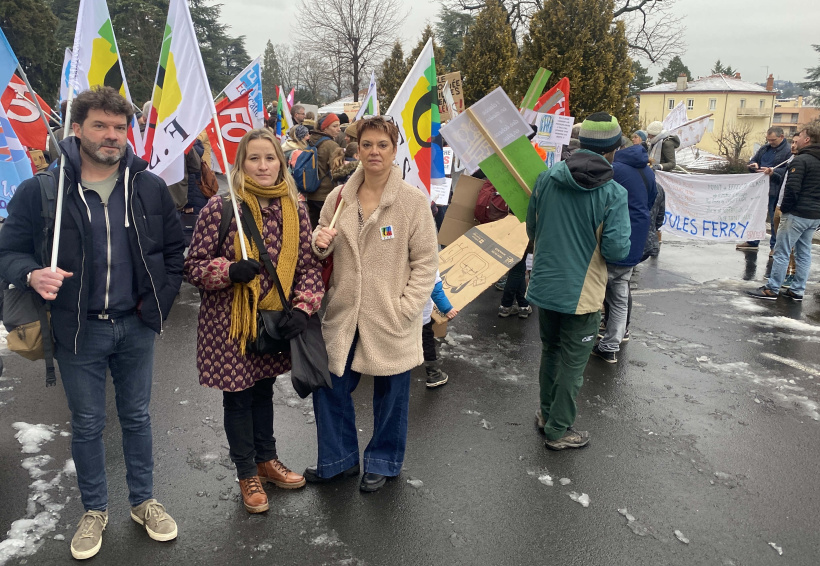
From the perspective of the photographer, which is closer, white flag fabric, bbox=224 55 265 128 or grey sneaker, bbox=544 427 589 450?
grey sneaker, bbox=544 427 589 450

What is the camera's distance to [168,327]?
602 centimetres

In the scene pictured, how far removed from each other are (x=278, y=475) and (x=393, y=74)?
2467 centimetres

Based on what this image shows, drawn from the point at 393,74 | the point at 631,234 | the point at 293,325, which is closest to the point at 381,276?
the point at 293,325

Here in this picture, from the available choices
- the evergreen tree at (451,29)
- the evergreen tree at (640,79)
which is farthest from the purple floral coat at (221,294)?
the evergreen tree at (640,79)

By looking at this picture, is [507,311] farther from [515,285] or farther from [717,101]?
[717,101]

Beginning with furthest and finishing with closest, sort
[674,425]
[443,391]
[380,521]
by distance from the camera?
[443,391] → [674,425] → [380,521]

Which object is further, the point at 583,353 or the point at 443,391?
the point at 443,391

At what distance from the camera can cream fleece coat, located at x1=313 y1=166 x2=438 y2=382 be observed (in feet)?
9.86

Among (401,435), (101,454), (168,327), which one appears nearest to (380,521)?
(401,435)

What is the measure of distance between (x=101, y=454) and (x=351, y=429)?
1242 mm

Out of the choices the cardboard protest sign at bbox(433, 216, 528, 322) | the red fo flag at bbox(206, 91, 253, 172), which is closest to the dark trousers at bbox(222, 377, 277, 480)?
the cardboard protest sign at bbox(433, 216, 528, 322)

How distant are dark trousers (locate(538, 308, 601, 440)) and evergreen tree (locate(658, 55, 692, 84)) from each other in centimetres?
6815

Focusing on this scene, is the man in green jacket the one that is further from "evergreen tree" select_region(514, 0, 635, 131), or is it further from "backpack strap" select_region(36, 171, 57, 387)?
"evergreen tree" select_region(514, 0, 635, 131)

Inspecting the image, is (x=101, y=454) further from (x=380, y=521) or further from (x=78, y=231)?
(x=380, y=521)
